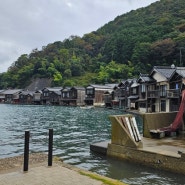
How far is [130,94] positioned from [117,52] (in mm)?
59351

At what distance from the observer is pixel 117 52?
410 ft

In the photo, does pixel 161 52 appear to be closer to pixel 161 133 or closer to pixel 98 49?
pixel 98 49

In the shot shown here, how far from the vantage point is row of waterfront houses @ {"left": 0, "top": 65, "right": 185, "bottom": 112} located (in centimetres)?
4475

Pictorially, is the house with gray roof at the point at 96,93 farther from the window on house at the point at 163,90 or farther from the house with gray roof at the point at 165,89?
the window on house at the point at 163,90

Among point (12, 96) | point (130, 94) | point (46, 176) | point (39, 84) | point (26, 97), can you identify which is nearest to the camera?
point (46, 176)

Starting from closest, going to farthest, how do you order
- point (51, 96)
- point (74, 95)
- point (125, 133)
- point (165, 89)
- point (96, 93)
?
1. point (125, 133)
2. point (165, 89)
3. point (96, 93)
4. point (74, 95)
5. point (51, 96)

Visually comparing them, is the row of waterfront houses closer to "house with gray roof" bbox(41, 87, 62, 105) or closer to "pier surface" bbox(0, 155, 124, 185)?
"house with gray roof" bbox(41, 87, 62, 105)

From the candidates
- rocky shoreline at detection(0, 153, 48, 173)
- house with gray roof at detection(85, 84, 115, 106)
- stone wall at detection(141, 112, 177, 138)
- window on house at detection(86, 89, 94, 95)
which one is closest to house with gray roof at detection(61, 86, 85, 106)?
house with gray roof at detection(85, 84, 115, 106)

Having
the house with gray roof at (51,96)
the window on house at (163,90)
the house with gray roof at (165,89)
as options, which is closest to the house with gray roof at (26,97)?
the house with gray roof at (51,96)

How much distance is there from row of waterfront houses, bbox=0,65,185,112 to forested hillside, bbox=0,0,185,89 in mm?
15049

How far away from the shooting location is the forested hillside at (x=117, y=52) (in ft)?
326

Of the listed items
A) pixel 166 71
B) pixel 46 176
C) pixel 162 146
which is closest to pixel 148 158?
pixel 162 146

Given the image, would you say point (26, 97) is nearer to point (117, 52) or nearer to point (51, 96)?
point (51, 96)

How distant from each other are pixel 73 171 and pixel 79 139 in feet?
38.6
